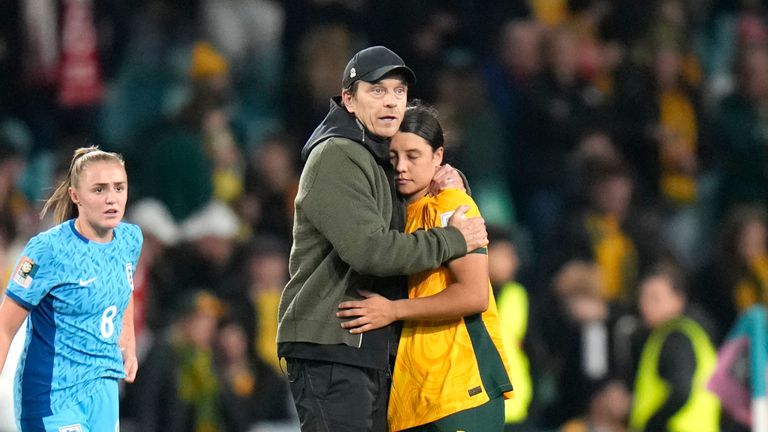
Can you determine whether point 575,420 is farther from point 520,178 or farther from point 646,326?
point 520,178

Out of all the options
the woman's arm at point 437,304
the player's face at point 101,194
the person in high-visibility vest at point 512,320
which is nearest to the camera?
the woman's arm at point 437,304

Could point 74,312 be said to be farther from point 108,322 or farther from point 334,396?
point 334,396

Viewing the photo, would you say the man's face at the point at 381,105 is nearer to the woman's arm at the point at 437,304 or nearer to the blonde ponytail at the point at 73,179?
the woman's arm at the point at 437,304

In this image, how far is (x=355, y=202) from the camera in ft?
15.6

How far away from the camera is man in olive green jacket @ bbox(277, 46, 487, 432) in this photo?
4.75 meters

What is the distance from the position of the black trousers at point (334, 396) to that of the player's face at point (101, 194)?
83 cm

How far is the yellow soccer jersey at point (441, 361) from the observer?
4.92 meters

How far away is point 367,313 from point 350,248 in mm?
242

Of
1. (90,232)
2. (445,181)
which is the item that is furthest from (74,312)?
(445,181)

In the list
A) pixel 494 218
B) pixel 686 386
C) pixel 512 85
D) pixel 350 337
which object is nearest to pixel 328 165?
pixel 350 337

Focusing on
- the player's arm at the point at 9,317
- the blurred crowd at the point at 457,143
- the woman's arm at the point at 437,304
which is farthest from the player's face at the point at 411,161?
the blurred crowd at the point at 457,143

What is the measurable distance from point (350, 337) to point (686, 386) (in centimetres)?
405

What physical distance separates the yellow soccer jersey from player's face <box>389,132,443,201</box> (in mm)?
79

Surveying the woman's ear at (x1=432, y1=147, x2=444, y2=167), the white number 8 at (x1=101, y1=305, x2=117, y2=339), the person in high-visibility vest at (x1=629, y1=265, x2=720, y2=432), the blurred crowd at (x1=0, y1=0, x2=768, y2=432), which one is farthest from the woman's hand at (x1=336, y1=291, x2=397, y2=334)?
the blurred crowd at (x1=0, y1=0, x2=768, y2=432)
